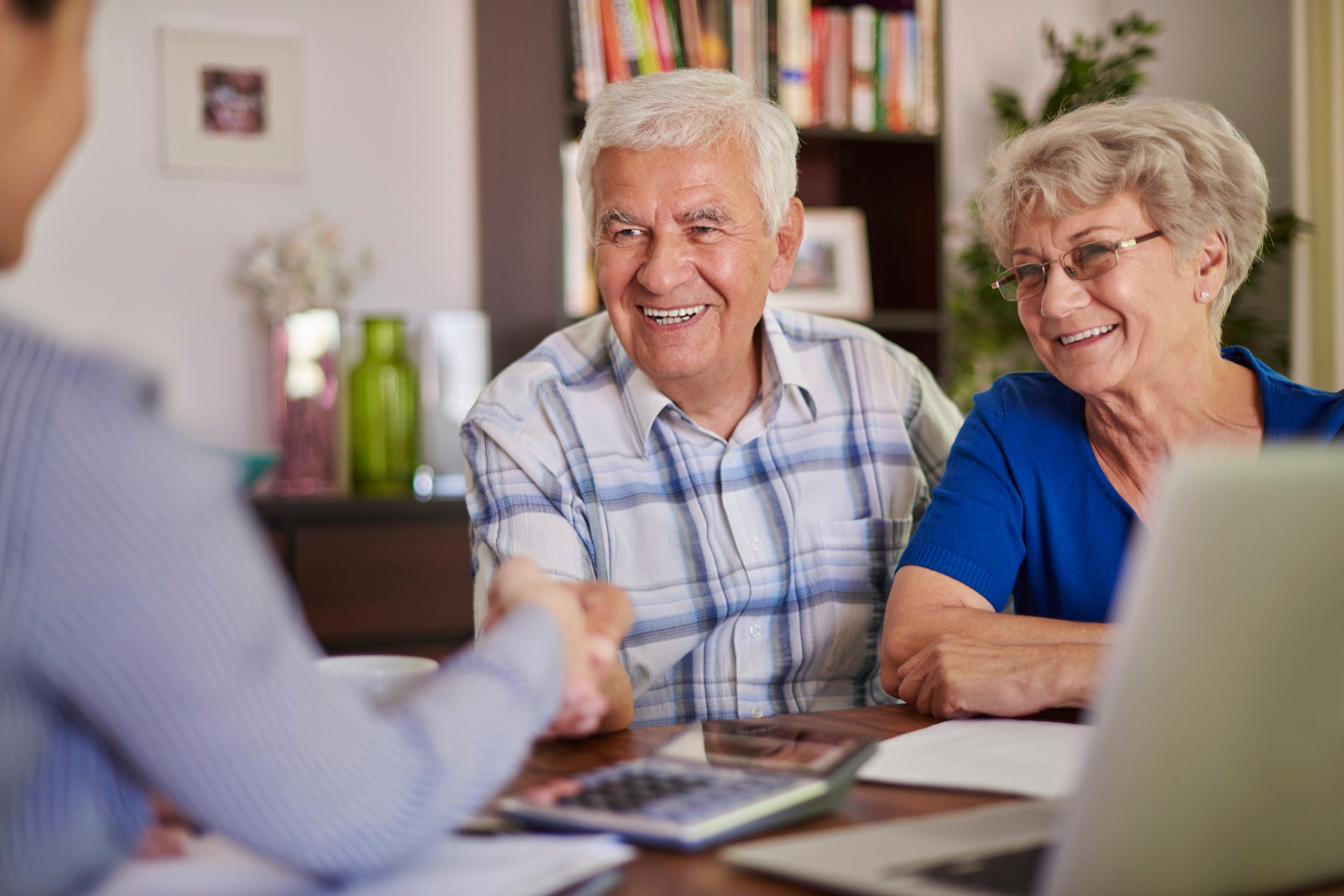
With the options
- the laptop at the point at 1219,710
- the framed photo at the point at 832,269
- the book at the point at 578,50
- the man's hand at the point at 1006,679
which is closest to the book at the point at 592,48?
the book at the point at 578,50

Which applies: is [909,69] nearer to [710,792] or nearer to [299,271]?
[299,271]

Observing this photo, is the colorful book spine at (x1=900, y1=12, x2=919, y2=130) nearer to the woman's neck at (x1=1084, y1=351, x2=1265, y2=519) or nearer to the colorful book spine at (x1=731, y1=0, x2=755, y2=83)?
Result: the colorful book spine at (x1=731, y1=0, x2=755, y2=83)

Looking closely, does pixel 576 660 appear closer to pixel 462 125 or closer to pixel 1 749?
pixel 1 749

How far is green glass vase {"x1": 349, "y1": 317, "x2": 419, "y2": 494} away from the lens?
2879 millimetres

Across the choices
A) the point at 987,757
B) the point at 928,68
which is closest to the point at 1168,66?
the point at 928,68

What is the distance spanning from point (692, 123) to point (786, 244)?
1.02 ft

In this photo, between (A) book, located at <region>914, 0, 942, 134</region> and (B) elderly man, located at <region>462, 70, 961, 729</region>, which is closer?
(B) elderly man, located at <region>462, 70, 961, 729</region>

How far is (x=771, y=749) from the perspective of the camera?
0.93 meters

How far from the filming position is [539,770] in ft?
3.40

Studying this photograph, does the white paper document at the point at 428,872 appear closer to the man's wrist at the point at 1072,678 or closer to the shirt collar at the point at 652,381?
the man's wrist at the point at 1072,678

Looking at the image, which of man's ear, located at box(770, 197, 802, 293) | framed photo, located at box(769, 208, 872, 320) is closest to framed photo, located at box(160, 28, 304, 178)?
framed photo, located at box(769, 208, 872, 320)

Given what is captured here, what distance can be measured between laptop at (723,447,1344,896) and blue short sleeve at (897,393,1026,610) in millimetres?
802

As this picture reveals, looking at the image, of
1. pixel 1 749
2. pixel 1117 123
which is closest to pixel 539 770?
pixel 1 749

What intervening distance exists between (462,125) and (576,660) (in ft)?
8.82
